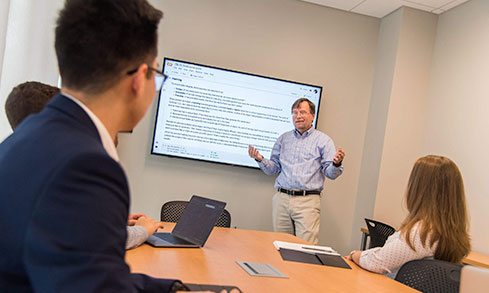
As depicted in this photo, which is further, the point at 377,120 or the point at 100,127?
the point at 377,120

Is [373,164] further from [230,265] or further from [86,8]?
[86,8]

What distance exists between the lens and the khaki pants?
3844mm

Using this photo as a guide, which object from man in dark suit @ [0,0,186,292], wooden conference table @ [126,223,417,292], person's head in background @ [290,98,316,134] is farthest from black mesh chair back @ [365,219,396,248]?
man in dark suit @ [0,0,186,292]

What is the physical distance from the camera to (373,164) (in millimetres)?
4527

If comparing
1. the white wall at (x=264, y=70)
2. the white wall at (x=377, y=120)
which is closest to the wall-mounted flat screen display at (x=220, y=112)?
the white wall at (x=264, y=70)

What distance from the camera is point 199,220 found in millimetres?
2074

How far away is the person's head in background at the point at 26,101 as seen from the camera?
1771mm

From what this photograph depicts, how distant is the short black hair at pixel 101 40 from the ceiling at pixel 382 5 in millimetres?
4054

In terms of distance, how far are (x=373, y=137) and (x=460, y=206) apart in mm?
2602

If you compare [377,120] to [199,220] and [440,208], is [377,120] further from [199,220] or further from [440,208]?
[199,220]

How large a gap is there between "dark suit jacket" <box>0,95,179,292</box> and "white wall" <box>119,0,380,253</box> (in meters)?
3.54

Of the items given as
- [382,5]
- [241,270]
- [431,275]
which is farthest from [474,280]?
[382,5]

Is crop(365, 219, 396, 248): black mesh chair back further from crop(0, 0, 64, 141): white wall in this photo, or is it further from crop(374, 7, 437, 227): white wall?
crop(0, 0, 64, 141): white wall

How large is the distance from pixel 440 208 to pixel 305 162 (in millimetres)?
1973
